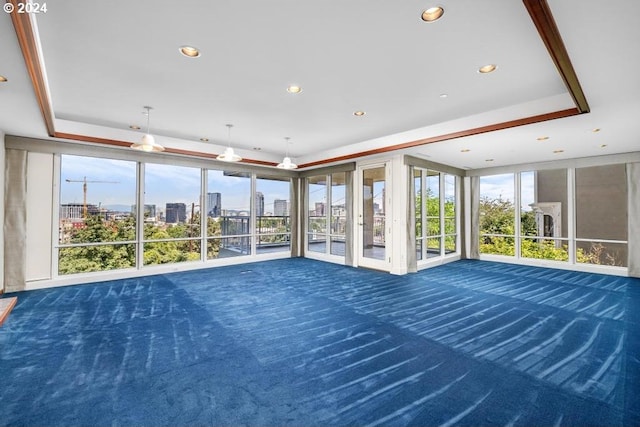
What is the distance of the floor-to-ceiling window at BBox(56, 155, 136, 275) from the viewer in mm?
4984

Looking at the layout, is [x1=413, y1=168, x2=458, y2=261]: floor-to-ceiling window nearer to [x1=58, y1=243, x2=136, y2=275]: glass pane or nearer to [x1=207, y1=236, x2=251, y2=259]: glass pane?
[x1=207, y1=236, x2=251, y2=259]: glass pane

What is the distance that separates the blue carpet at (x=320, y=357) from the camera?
178 cm

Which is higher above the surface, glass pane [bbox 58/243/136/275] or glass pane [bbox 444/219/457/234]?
glass pane [bbox 444/219/457/234]

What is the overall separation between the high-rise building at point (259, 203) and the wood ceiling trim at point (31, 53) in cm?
432

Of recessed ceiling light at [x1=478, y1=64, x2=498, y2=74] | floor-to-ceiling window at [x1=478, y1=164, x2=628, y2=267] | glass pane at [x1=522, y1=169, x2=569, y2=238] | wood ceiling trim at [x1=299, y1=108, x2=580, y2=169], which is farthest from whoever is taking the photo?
glass pane at [x1=522, y1=169, x2=569, y2=238]

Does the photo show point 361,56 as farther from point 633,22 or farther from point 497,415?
point 497,415

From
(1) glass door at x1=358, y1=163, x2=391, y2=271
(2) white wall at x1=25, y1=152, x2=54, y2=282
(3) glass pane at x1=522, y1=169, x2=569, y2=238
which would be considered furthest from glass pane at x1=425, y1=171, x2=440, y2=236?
(2) white wall at x1=25, y1=152, x2=54, y2=282

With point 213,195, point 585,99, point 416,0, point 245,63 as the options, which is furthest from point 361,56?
point 213,195

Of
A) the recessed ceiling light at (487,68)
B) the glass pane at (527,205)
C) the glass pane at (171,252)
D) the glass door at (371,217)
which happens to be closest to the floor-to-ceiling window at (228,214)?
the glass pane at (171,252)

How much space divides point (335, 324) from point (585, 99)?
3504mm

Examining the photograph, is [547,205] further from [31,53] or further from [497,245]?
[31,53]

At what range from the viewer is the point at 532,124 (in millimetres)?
3758

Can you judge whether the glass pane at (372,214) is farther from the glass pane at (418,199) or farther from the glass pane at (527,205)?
the glass pane at (527,205)

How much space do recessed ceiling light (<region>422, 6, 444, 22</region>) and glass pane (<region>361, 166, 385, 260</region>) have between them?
4301 mm
